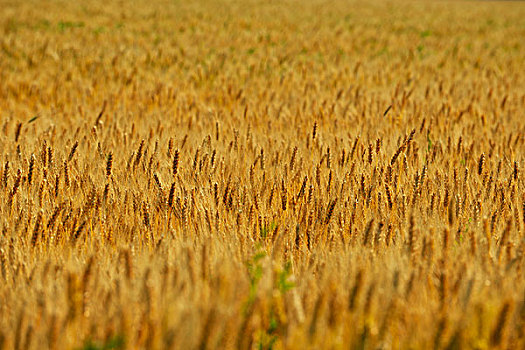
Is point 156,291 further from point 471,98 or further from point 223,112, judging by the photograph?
point 471,98

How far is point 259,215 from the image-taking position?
197 centimetres

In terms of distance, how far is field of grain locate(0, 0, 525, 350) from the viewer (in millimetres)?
1141

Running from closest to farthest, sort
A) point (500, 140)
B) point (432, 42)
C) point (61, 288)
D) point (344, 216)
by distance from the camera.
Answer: point (61, 288) → point (344, 216) → point (500, 140) → point (432, 42)

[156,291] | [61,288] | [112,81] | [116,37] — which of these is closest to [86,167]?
[61,288]

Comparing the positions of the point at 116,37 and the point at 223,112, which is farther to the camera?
the point at 116,37

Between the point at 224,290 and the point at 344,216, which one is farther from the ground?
the point at 224,290

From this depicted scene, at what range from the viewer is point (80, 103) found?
4094 millimetres

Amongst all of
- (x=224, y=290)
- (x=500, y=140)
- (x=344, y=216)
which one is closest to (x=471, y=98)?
(x=500, y=140)

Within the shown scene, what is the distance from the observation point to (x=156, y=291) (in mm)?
1239

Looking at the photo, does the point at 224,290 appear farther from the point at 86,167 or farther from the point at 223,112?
the point at 223,112

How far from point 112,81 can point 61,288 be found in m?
3.98

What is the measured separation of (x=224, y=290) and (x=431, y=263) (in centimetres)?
60

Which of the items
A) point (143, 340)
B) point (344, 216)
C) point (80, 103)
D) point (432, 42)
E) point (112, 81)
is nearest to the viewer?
point (143, 340)

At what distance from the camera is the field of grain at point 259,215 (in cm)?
114
